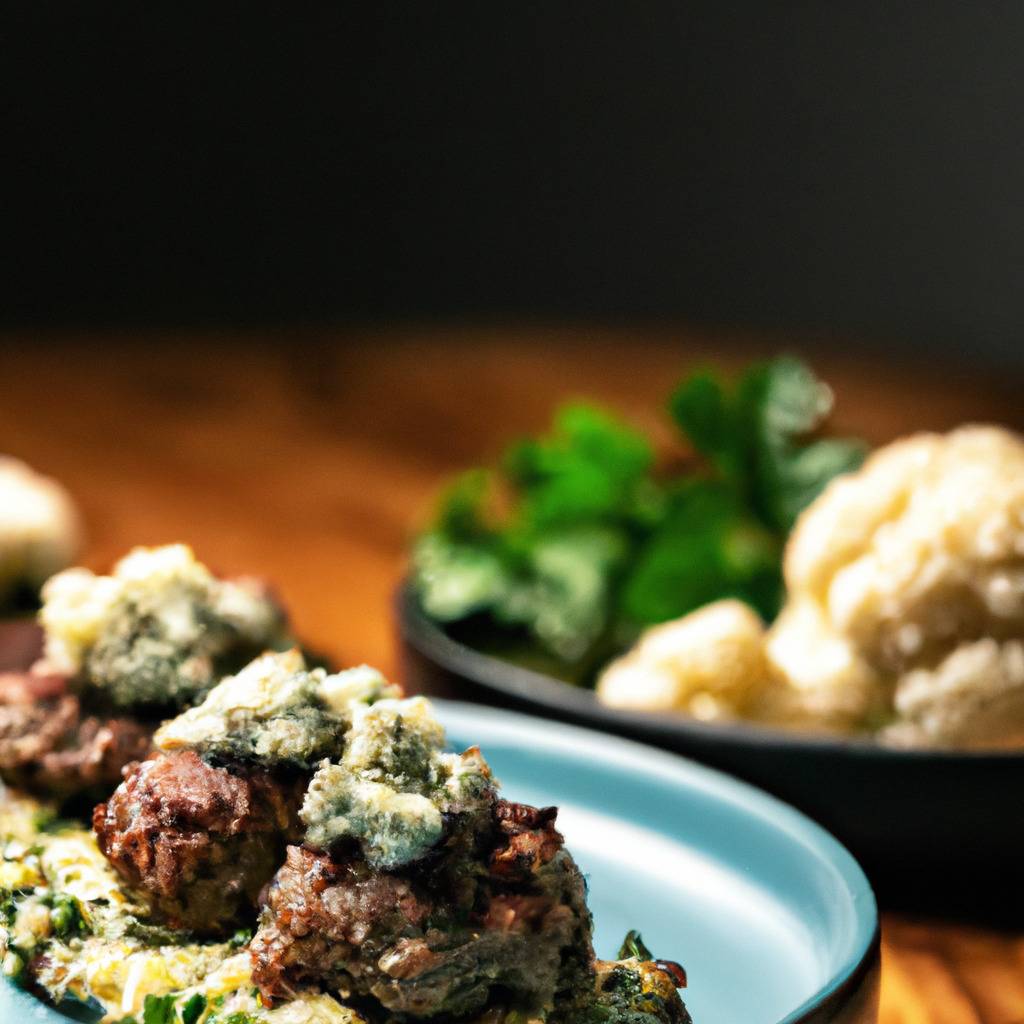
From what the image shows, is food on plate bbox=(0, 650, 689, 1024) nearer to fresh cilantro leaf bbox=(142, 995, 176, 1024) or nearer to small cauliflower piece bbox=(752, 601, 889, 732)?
fresh cilantro leaf bbox=(142, 995, 176, 1024)

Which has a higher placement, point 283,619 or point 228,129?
point 283,619

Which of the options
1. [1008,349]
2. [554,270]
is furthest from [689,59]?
[1008,349]

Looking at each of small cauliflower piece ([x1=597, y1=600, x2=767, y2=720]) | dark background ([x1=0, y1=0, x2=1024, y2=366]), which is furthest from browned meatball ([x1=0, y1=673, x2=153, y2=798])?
dark background ([x1=0, y1=0, x2=1024, y2=366])

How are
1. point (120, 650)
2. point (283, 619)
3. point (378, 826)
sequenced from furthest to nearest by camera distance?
point (283, 619) → point (120, 650) → point (378, 826)

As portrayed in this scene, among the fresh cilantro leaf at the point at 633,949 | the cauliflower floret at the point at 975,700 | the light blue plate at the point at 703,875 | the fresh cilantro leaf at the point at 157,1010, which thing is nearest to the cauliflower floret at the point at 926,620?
the cauliflower floret at the point at 975,700

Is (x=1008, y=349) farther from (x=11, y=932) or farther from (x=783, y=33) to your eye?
(x=11, y=932)

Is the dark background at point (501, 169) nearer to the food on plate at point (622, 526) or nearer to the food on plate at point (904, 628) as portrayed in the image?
the food on plate at point (622, 526)
